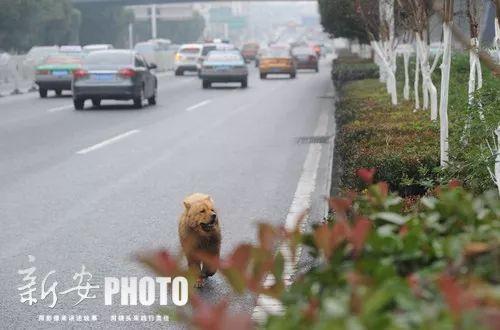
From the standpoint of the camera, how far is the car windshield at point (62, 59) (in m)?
36.9

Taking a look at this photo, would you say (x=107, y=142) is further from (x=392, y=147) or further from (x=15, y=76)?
(x=15, y=76)

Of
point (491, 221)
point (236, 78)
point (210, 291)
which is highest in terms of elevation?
point (491, 221)

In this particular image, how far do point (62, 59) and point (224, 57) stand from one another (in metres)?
8.37

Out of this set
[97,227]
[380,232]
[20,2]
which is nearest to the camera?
[380,232]

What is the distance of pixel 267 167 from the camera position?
51.6 ft

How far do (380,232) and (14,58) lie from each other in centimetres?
4184

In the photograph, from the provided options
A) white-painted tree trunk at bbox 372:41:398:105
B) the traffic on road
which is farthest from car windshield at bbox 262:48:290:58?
white-painted tree trunk at bbox 372:41:398:105

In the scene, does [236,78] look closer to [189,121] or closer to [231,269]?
[189,121]

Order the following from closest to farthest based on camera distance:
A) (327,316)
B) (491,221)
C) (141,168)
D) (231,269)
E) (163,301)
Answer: (327,316), (231,269), (491,221), (163,301), (141,168)

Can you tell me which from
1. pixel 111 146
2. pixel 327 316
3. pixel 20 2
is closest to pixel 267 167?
pixel 111 146

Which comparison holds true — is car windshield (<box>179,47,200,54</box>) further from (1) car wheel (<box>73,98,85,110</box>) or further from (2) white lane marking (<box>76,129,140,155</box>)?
(2) white lane marking (<box>76,129,140,155</box>)

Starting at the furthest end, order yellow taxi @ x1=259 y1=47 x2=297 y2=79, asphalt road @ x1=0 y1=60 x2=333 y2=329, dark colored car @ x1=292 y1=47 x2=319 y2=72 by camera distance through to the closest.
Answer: dark colored car @ x1=292 y1=47 x2=319 y2=72 → yellow taxi @ x1=259 y1=47 x2=297 y2=79 → asphalt road @ x1=0 y1=60 x2=333 y2=329

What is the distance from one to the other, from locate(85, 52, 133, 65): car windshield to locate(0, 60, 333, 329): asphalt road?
1.66 m

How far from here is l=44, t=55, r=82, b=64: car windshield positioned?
3691 cm
